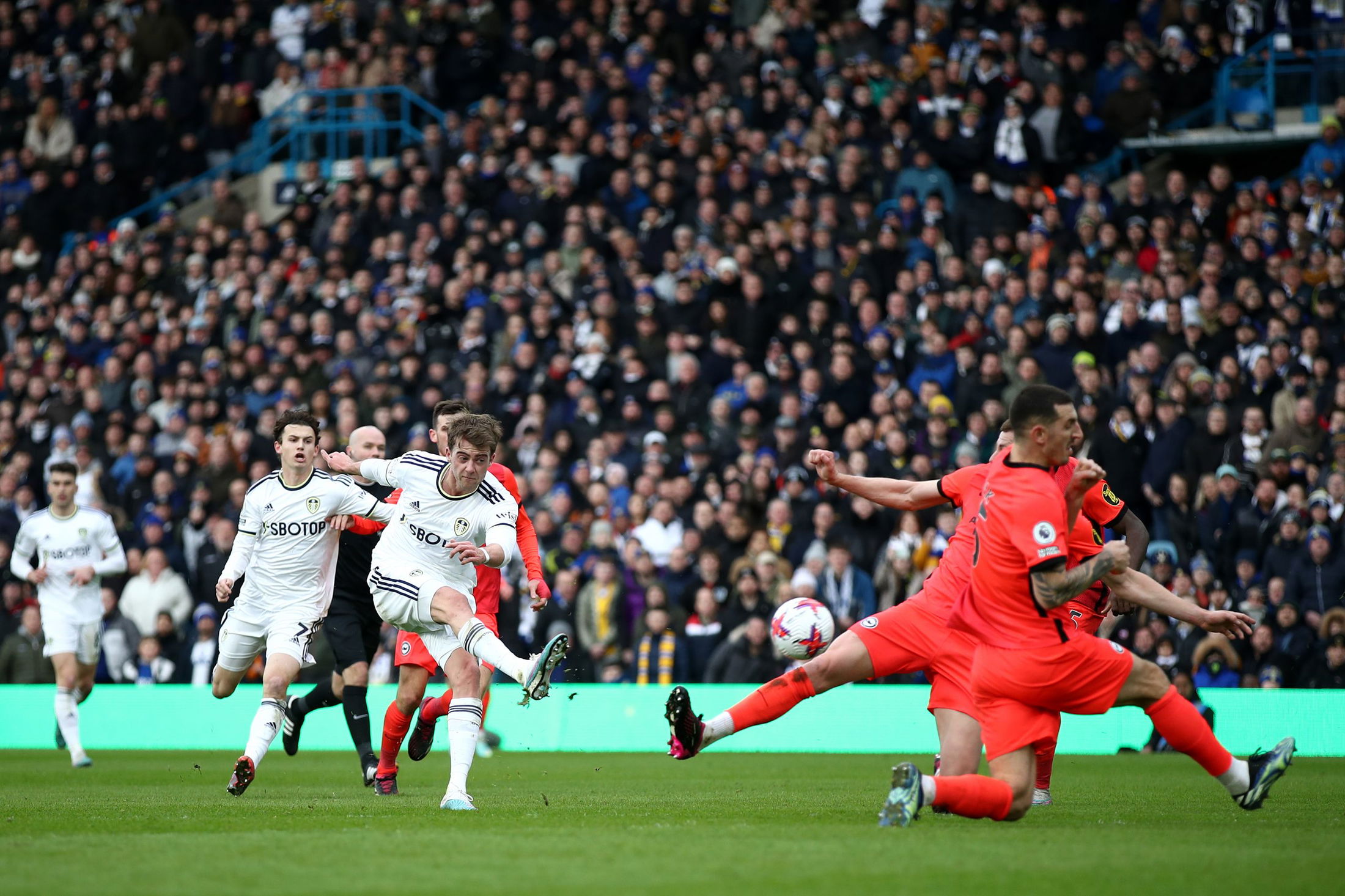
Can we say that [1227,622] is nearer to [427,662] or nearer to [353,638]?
[427,662]

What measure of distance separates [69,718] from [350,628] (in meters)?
4.57

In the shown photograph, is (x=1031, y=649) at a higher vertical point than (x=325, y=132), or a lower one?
lower

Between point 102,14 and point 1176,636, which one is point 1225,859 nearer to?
point 1176,636

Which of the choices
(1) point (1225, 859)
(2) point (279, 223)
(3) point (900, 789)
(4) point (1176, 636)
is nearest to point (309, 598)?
(3) point (900, 789)

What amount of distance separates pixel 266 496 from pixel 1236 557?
9.93 meters

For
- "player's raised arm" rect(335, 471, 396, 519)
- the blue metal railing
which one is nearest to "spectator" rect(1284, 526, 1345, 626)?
the blue metal railing

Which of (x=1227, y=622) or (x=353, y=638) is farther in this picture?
(x=353, y=638)

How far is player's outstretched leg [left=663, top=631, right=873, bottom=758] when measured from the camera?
26.6 ft

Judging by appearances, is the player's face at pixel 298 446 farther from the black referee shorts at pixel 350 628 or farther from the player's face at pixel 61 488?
the player's face at pixel 61 488

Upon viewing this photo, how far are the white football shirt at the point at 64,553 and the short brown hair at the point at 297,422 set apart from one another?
4811 mm

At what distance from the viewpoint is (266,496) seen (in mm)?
10961

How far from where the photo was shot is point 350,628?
11.9m

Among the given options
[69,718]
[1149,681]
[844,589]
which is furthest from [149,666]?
[1149,681]

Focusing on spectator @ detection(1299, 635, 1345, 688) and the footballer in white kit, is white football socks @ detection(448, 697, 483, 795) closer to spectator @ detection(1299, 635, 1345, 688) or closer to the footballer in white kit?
the footballer in white kit
